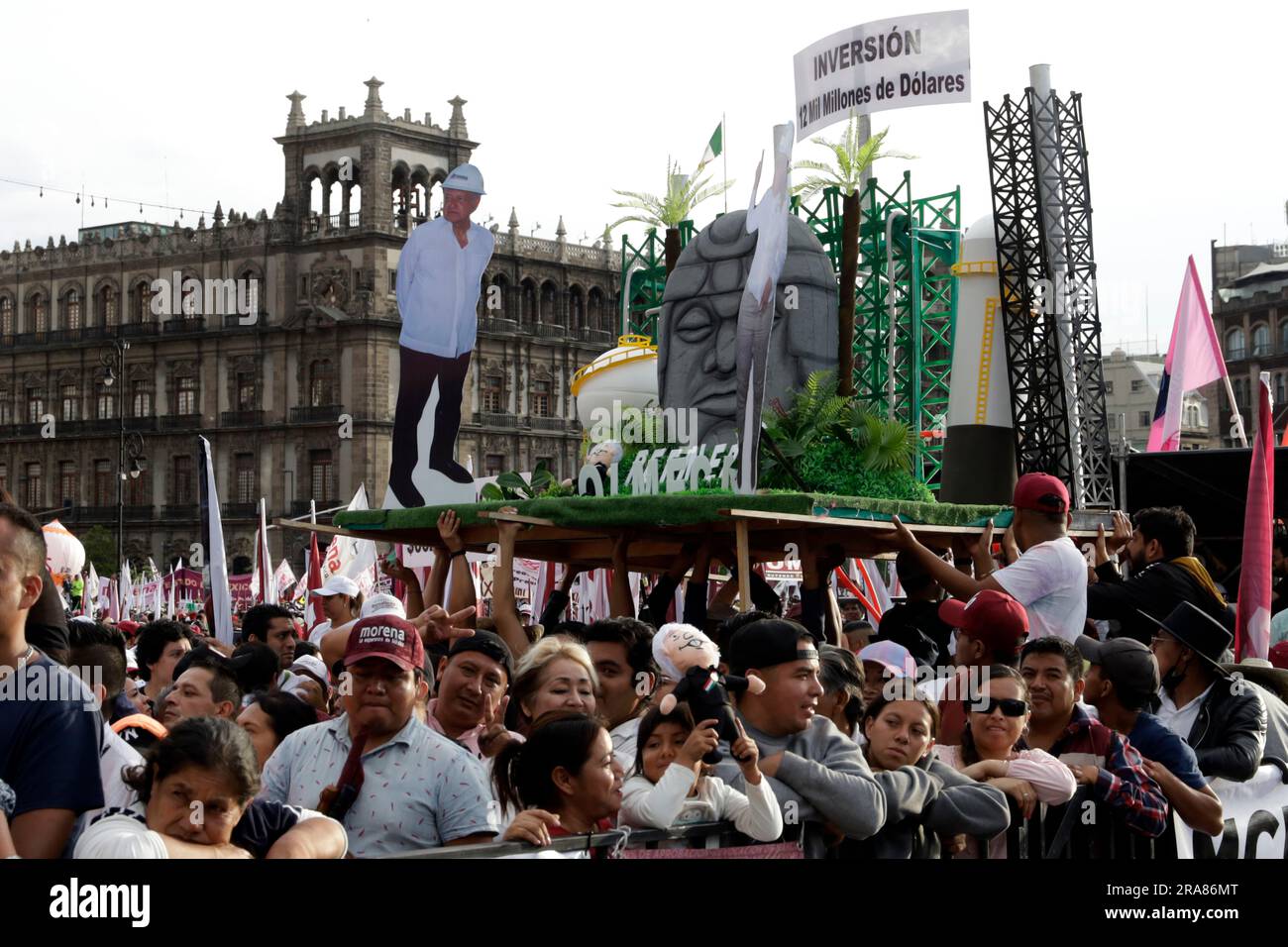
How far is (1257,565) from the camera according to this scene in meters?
8.54

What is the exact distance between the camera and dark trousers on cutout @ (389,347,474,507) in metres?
12.9

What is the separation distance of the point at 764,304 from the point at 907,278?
25.8 metres

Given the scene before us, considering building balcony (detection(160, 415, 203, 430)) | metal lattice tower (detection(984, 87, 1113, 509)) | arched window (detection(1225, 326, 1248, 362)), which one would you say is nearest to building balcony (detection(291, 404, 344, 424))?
building balcony (detection(160, 415, 203, 430))

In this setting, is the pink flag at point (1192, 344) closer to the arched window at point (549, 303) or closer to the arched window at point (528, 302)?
the arched window at point (528, 302)

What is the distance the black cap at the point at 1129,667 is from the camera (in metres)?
6.17

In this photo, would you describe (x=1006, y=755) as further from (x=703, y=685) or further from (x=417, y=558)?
(x=417, y=558)

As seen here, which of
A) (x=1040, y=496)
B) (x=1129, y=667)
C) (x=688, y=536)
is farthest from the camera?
(x=688, y=536)

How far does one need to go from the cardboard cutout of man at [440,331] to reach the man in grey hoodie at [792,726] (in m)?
7.80

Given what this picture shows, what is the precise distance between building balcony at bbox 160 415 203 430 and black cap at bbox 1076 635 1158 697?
62.3m

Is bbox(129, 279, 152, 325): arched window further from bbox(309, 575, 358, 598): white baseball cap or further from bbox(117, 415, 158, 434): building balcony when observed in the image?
bbox(309, 575, 358, 598): white baseball cap

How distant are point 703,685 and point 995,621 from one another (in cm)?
210

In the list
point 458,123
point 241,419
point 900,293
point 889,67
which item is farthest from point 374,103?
point 889,67

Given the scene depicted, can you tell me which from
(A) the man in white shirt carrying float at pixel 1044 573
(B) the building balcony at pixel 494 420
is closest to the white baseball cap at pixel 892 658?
(A) the man in white shirt carrying float at pixel 1044 573
